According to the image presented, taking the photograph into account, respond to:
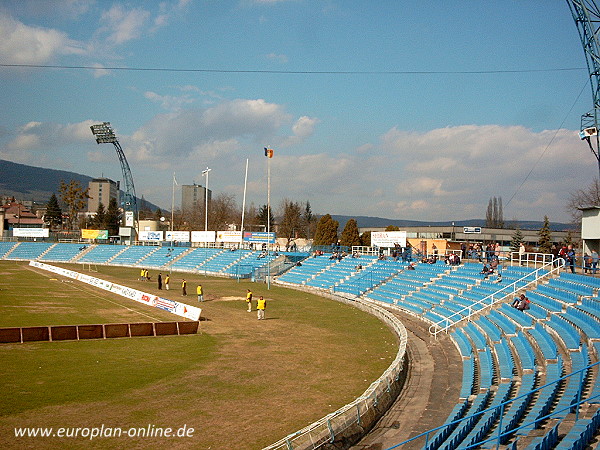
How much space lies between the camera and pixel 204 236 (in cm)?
8019

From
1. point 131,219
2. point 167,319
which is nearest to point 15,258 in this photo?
point 131,219

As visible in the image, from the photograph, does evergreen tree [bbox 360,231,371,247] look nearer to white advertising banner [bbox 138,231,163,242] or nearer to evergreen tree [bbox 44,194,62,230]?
white advertising banner [bbox 138,231,163,242]

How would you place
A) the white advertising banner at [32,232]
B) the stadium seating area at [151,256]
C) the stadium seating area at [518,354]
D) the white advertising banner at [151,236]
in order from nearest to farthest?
the stadium seating area at [518,354] → the stadium seating area at [151,256] → the white advertising banner at [151,236] → the white advertising banner at [32,232]

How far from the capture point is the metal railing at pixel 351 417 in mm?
11336

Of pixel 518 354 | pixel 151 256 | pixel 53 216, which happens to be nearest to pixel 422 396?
pixel 518 354

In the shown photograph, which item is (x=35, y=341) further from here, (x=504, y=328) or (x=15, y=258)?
(x=15, y=258)

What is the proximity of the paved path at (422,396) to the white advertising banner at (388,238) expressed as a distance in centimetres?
2556

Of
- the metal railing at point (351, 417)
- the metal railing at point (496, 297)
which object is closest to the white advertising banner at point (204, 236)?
the metal railing at point (496, 297)

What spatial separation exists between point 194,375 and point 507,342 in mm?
12263

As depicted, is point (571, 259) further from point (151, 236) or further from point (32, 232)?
point (32, 232)

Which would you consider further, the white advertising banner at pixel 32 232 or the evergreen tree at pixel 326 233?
the white advertising banner at pixel 32 232

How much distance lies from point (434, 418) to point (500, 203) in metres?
161

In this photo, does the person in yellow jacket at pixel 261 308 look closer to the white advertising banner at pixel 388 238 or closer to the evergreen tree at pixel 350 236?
the white advertising banner at pixel 388 238

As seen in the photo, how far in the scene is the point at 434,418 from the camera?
46.7 feet
